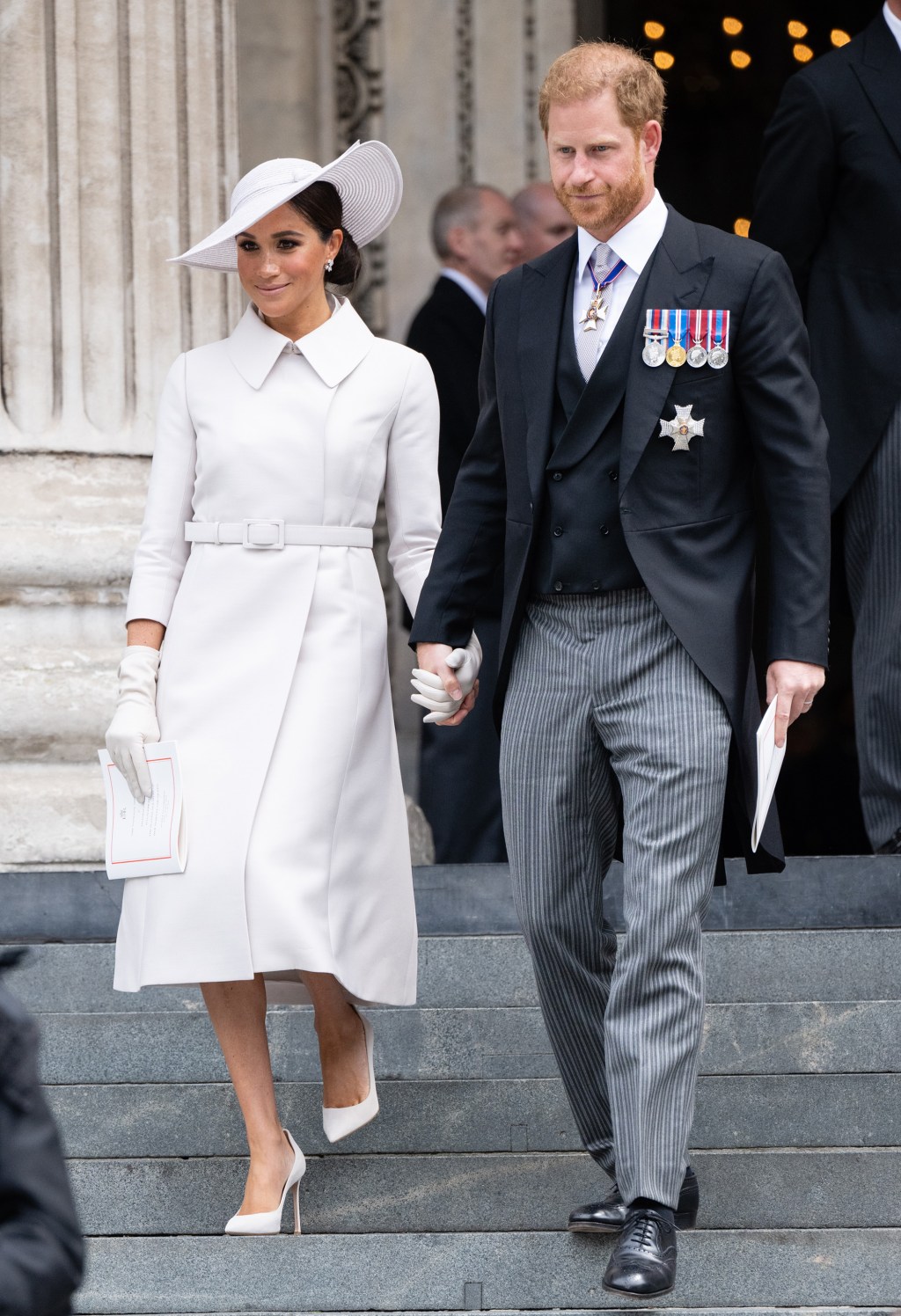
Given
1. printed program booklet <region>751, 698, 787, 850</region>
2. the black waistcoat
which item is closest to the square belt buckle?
the black waistcoat

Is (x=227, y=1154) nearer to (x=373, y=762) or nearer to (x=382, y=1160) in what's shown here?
(x=382, y=1160)

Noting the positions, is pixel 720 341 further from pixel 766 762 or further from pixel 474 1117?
pixel 474 1117

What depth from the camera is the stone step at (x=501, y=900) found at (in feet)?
18.0

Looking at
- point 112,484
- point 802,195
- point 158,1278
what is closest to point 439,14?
point 112,484

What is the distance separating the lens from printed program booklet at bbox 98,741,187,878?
423cm

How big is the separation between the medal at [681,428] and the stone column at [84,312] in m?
2.88

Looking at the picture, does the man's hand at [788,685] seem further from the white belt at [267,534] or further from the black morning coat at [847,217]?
the black morning coat at [847,217]

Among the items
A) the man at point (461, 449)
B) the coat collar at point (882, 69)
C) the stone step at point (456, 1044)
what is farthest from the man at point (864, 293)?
the man at point (461, 449)

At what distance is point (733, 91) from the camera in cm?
1050

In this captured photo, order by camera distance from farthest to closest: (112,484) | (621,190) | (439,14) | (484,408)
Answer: (439,14), (112,484), (484,408), (621,190)

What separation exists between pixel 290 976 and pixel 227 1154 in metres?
0.37

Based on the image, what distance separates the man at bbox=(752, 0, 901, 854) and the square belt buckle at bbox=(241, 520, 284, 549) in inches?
64.1

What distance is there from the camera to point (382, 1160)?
4.42 metres

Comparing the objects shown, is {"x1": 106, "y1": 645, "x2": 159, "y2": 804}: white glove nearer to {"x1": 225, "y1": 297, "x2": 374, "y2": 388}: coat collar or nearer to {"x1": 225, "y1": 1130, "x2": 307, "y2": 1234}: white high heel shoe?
{"x1": 225, "y1": 297, "x2": 374, "y2": 388}: coat collar
